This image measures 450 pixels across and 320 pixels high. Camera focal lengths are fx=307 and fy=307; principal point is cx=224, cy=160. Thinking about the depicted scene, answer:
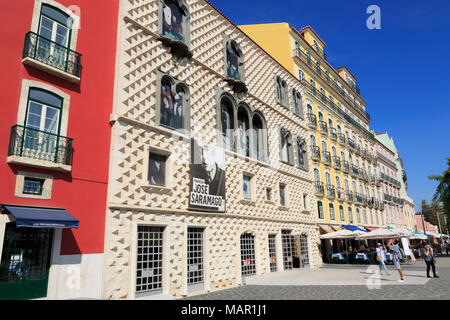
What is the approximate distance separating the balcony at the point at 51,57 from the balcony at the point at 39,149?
2.10 meters

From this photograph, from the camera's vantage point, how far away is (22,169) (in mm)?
8789

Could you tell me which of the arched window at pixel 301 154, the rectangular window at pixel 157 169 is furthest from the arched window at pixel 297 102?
the rectangular window at pixel 157 169

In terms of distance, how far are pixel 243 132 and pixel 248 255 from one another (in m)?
7.20

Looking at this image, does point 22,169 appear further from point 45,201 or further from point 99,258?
point 99,258

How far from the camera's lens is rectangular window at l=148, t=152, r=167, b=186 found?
494 inches

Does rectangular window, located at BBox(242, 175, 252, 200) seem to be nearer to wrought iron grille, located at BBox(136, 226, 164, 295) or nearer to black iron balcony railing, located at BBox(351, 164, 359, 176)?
wrought iron grille, located at BBox(136, 226, 164, 295)

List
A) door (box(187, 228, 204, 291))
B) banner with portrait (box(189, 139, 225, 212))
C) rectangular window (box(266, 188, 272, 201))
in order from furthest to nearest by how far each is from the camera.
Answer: rectangular window (box(266, 188, 272, 201)) < banner with portrait (box(189, 139, 225, 212)) < door (box(187, 228, 204, 291))

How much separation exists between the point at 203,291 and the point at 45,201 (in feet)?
25.0

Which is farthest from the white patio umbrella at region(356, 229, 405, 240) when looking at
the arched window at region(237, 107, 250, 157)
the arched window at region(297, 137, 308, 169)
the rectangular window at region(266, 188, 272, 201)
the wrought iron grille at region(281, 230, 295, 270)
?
the arched window at region(237, 107, 250, 157)

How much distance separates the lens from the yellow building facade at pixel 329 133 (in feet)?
90.3

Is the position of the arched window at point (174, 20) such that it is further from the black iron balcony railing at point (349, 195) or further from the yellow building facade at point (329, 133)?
the black iron balcony railing at point (349, 195)

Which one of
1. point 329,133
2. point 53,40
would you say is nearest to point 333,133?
point 329,133

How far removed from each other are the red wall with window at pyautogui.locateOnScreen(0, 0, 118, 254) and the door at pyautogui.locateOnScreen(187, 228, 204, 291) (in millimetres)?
4336

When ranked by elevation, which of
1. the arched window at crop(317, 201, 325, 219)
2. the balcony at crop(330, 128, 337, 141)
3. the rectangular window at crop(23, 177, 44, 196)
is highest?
the balcony at crop(330, 128, 337, 141)
